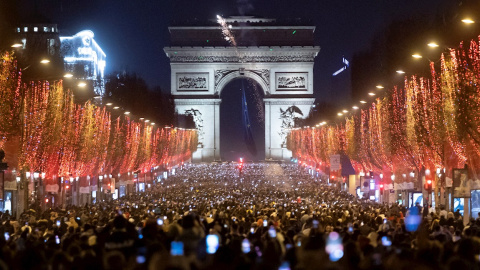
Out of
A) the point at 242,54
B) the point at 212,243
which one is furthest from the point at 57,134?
the point at 242,54

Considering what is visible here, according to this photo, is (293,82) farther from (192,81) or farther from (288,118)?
(192,81)

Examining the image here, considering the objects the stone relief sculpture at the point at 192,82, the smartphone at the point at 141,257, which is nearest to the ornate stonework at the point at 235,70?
the stone relief sculpture at the point at 192,82

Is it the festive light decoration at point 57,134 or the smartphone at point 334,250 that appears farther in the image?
the festive light decoration at point 57,134

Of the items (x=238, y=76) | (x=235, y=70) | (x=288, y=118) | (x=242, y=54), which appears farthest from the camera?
(x=238, y=76)

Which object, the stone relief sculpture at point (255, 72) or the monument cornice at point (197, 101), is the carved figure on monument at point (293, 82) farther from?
the monument cornice at point (197, 101)

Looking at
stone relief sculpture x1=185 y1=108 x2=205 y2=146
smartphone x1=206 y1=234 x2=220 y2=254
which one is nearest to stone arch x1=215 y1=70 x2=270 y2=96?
stone relief sculpture x1=185 y1=108 x2=205 y2=146

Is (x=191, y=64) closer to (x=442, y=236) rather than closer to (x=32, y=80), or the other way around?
(x=32, y=80)

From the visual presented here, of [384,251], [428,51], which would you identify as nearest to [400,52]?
[428,51]
